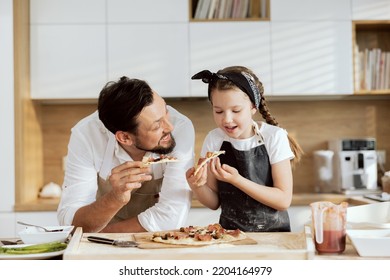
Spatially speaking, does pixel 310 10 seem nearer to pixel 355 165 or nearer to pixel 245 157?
pixel 355 165

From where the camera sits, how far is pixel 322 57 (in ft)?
6.68

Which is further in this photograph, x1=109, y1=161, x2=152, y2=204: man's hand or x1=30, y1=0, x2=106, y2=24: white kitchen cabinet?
x1=30, y1=0, x2=106, y2=24: white kitchen cabinet

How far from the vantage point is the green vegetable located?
90 centimetres

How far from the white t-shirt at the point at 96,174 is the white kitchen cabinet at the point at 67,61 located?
2.10ft

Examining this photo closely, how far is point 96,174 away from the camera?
53.6 inches

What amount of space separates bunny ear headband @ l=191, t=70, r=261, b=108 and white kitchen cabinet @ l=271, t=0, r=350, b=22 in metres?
0.81

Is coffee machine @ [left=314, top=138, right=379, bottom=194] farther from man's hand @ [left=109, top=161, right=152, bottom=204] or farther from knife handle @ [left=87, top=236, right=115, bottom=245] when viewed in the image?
knife handle @ [left=87, top=236, right=115, bottom=245]

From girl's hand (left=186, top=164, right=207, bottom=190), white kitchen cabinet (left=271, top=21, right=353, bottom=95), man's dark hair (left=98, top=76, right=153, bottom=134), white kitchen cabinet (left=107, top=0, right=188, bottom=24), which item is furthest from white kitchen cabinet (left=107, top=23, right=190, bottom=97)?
girl's hand (left=186, top=164, right=207, bottom=190)

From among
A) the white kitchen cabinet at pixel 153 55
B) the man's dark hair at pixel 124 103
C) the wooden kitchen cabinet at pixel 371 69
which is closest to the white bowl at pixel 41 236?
the man's dark hair at pixel 124 103

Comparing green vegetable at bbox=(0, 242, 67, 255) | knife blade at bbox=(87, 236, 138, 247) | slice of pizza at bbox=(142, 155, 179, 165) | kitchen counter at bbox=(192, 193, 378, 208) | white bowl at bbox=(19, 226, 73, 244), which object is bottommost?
kitchen counter at bbox=(192, 193, 378, 208)

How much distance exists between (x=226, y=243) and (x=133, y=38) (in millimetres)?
1187

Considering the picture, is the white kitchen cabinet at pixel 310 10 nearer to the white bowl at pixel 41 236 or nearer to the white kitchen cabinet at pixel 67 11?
the white kitchen cabinet at pixel 67 11

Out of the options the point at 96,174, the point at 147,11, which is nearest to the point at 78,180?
the point at 96,174

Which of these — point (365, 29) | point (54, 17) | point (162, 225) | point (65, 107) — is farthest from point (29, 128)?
point (365, 29)
